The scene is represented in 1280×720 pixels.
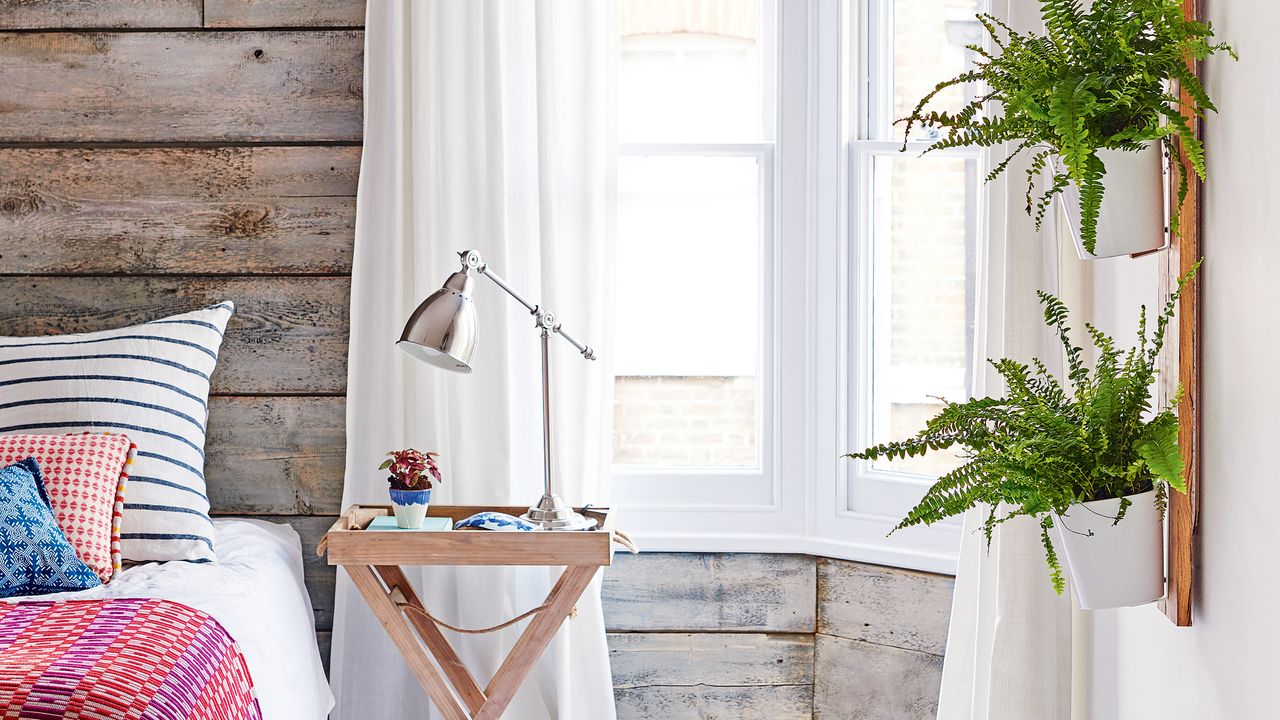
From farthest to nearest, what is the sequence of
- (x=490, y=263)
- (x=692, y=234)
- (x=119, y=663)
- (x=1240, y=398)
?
(x=692, y=234) < (x=490, y=263) < (x=119, y=663) < (x=1240, y=398)

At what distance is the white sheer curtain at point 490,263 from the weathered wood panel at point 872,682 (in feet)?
1.67

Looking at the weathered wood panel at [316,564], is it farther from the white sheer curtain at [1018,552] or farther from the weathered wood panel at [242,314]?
the white sheer curtain at [1018,552]

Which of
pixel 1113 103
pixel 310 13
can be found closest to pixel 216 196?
pixel 310 13

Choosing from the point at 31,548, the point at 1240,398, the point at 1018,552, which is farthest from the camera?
the point at 31,548

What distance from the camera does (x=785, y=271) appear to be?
2326 mm

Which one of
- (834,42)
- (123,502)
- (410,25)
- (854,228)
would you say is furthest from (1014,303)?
(123,502)

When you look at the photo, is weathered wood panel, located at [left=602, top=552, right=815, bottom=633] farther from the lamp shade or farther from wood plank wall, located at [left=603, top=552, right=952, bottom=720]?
the lamp shade

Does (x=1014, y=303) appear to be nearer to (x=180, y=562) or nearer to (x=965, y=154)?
(x=965, y=154)

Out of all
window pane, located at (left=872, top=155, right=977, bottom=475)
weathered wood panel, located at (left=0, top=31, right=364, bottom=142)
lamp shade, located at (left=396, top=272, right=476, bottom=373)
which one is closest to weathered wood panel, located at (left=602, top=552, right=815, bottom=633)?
window pane, located at (left=872, top=155, right=977, bottom=475)

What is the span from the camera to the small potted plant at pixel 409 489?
6.31 feet

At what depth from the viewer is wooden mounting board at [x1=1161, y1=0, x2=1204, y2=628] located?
3.51 feet

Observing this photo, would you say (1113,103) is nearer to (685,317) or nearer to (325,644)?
(685,317)

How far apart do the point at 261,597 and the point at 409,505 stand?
0.35 meters

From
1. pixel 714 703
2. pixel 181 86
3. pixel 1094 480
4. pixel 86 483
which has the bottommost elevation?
pixel 714 703
